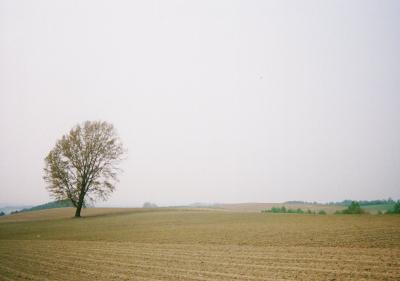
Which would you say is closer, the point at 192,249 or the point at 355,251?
the point at 355,251

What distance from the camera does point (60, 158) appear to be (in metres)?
42.0

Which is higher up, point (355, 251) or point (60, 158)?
point (60, 158)

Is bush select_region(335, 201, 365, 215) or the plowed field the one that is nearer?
the plowed field

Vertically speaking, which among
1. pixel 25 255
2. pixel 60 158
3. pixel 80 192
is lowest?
pixel 25 255

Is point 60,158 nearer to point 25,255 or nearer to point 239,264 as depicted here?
point 25,255

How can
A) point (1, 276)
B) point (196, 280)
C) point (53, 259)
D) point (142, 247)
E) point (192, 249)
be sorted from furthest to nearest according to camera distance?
point (142, 247)
point (192, 249)
point (53, 259)
point (1, 276)
point (196, 280)

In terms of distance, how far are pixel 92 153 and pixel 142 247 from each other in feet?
95.1

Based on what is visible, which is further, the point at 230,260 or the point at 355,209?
the point at 355,209

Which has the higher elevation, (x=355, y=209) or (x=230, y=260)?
(x=230, y=260)

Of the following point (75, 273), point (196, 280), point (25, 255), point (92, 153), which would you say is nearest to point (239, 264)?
point (196, 280)

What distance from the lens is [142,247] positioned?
17.5 metres

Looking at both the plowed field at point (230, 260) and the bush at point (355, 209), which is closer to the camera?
the plowed field at point (230, 260)

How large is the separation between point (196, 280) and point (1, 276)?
25.8 feet

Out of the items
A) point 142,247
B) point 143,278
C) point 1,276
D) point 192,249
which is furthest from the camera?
point 142,247
